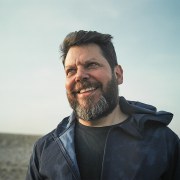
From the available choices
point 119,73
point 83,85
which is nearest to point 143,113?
point 119,73

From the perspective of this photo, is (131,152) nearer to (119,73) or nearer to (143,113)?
(143,113)

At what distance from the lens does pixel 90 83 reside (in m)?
3.08

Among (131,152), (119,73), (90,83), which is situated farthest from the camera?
(119,73)

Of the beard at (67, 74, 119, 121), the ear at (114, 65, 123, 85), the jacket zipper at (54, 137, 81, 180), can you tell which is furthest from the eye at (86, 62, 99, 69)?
the jacket zipper at (54, 137, 81, 180)

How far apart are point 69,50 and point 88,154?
1.41 meters

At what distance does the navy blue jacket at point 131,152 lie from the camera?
8.80 ft

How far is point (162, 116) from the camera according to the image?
2.99 meters

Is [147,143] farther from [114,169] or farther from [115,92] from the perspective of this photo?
[115,92]

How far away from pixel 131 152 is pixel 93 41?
151 cm

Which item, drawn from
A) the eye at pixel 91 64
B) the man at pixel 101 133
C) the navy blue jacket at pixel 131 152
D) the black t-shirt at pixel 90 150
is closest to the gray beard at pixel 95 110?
the man at pixel 101 133

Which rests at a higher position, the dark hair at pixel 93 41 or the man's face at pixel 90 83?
the dark hair at pixel 93 41

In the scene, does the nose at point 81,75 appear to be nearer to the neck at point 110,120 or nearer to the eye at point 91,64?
the eye at point 91,64

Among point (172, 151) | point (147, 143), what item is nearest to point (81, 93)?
point (147, 143)

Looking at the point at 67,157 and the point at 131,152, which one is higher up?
the point at 131,152
